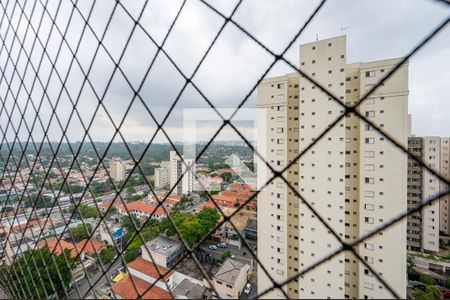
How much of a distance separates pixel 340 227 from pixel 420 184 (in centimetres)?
540

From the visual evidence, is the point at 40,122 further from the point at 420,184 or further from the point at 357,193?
the point at 420,184

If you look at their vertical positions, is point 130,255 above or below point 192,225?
below

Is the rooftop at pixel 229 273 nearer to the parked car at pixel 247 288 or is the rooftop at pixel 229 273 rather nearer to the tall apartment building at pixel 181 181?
the parked car at pixel 247 288

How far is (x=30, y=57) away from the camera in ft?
5.96

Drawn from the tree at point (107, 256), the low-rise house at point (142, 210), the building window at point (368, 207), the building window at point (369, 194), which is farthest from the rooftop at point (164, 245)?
the building window at point (369, 194)

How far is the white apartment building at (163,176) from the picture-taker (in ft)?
44.5

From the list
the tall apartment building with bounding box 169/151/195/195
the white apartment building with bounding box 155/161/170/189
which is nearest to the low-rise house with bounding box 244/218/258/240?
the tall apartment building with bounding box 169/151/195/195

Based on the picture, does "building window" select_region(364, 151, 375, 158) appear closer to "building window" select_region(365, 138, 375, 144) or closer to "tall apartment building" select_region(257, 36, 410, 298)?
"tall apartment building" select_region(257, 36, 410, 298)

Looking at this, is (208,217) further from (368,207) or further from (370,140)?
(370,140)

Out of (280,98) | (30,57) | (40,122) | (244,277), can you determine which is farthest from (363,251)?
(30,57)

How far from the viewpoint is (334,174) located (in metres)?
5.00

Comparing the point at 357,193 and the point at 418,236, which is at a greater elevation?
the point at 357,193

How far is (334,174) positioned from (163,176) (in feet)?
37.2

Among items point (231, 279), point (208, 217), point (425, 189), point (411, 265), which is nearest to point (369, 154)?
point (231, 279)
